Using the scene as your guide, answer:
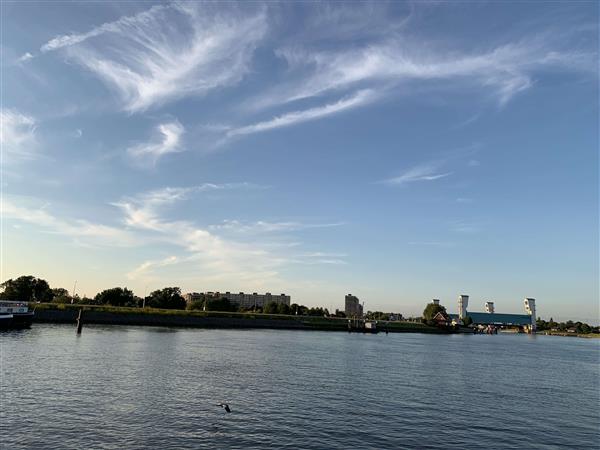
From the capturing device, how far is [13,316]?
136 meters

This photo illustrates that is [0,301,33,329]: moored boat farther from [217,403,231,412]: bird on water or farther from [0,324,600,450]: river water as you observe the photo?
[217,403,231,412]: bird on water

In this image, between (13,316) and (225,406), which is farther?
(13,316)

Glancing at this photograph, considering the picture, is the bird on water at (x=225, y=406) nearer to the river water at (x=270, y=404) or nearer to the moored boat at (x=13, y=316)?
the river water at (x=270, y=404)

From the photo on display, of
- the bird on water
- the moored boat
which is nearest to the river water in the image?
the bird on water

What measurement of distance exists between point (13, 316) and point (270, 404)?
12377cm

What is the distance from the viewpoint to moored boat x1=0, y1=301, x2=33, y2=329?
433ft

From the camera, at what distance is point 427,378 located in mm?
72375

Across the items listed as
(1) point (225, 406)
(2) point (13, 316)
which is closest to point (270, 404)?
(1) point (225, 406)

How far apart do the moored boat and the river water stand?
57401 mm

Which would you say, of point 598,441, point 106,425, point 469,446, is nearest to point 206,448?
point 106,425

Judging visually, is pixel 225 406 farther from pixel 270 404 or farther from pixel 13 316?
pixel 13 316

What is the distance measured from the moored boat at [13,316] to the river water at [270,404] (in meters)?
57.4

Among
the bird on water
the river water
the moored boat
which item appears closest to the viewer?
the river water

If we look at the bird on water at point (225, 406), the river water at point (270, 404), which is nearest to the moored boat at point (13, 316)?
the river water at point (270, 404)
